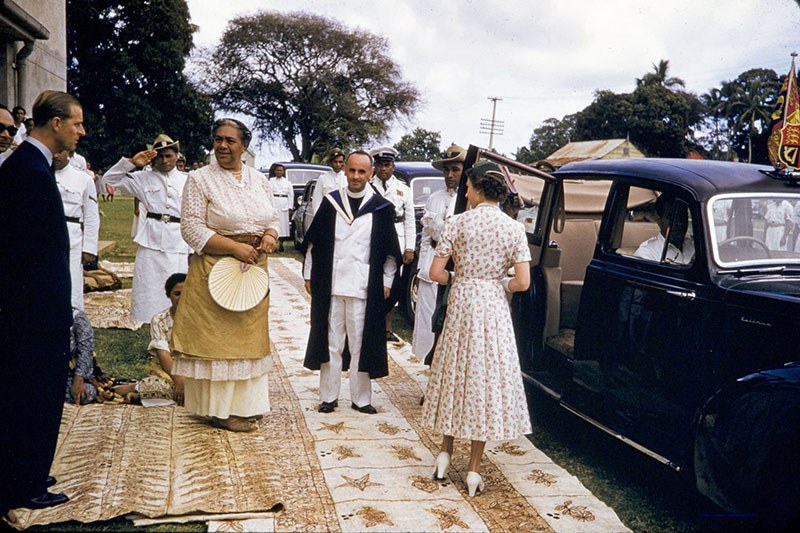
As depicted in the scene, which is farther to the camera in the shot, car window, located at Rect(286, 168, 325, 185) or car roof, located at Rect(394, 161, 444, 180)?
car window, located at Rect(286, 168, 325, 185)

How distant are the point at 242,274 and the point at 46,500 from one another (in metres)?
1.97

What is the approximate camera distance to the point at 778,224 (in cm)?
431

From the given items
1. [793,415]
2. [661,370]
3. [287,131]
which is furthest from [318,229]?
[287,131]

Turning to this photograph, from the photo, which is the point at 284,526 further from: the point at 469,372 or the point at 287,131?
the point at 287,131

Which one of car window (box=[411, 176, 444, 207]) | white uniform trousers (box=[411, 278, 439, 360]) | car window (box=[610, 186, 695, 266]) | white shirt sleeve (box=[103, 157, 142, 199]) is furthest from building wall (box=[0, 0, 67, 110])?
car window (box=[610, 186, 695, 266])

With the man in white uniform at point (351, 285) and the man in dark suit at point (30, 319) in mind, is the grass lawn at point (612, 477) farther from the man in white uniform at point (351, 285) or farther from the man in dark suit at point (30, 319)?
the man in white uniform at point (351, 285)

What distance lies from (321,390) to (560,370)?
1.95m

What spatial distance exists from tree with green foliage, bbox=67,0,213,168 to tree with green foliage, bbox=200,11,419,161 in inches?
272

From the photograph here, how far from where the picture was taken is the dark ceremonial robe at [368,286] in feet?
19.5

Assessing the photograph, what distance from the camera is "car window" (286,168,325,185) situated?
20.3 metres

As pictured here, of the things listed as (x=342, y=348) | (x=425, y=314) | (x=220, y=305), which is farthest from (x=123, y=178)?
(x=425, y=314)

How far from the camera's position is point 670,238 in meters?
4.56

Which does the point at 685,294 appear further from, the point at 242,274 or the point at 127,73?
the point at 127,73

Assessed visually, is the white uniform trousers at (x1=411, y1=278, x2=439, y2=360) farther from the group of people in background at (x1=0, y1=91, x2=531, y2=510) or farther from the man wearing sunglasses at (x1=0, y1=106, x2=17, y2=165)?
the man wearing sunglasses at (x1=0, y1=106, x2=17, y2=165)
